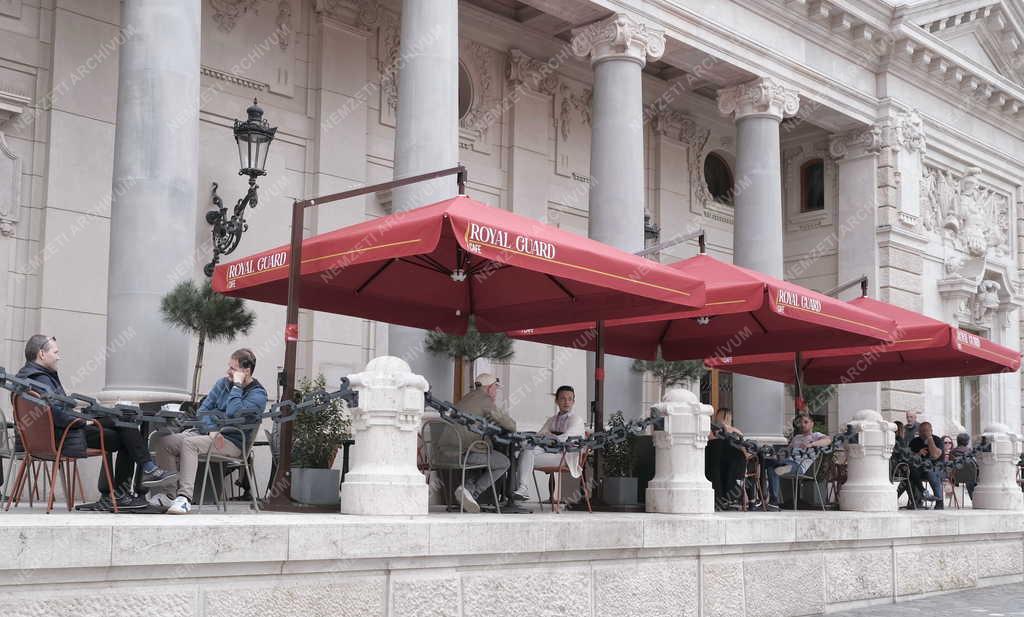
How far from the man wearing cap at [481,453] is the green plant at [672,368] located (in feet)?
21.0

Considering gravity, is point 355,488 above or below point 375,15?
below

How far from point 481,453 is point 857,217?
16358 mm

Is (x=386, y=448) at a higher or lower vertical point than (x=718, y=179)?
lower

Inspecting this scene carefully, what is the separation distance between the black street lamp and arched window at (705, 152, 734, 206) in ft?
45.8

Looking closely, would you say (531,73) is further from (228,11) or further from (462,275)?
(462,275)

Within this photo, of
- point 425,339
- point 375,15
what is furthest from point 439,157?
point 375,15

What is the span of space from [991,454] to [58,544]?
14672 mm

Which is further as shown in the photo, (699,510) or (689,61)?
(689,61)

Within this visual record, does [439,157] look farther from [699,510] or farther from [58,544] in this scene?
[58,544]

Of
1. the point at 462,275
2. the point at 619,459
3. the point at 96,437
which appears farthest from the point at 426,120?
the point at 96,437

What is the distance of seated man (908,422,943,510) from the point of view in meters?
15.9

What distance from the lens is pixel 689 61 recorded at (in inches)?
796

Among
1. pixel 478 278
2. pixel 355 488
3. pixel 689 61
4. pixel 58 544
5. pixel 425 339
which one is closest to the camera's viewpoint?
pixel 58 544

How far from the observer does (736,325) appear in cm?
1386
